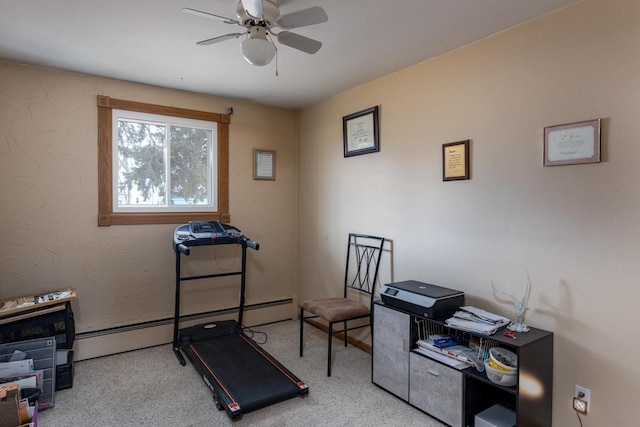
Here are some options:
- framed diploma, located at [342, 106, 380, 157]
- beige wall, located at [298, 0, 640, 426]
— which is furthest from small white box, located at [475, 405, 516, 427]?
framed diploma, located at [342, 106, 380, 157]

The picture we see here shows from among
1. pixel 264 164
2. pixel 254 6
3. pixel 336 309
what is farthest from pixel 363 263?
pixel 254 6

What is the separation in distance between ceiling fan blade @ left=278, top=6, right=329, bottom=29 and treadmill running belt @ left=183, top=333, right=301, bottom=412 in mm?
2345

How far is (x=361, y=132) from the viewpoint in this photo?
3465 mm

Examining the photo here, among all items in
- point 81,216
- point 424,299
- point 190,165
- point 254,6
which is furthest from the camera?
point 190,165

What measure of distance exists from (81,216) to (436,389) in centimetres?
321

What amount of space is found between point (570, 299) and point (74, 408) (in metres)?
3.29

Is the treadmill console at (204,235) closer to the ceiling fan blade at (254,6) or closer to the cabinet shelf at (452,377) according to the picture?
the cabinet shelf at (452,377)

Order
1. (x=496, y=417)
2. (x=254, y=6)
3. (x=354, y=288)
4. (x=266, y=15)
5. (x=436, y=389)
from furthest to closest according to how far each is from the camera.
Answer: (x=354, y=288)
(x=436, y=389)
(x=496, y=417)
(x=266, y=15)
(x=254, y=6)

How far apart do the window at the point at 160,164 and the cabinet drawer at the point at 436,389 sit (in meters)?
2.50

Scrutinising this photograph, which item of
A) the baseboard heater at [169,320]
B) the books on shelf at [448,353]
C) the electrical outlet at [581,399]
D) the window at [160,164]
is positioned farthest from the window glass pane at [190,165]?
the electrical outlet at [581,399]

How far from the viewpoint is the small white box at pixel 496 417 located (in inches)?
80.7

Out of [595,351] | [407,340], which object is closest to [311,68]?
[407,340]

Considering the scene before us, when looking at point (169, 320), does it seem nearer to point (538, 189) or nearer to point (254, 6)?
point (254, 6)

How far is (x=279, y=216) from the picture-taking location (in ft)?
14.3
